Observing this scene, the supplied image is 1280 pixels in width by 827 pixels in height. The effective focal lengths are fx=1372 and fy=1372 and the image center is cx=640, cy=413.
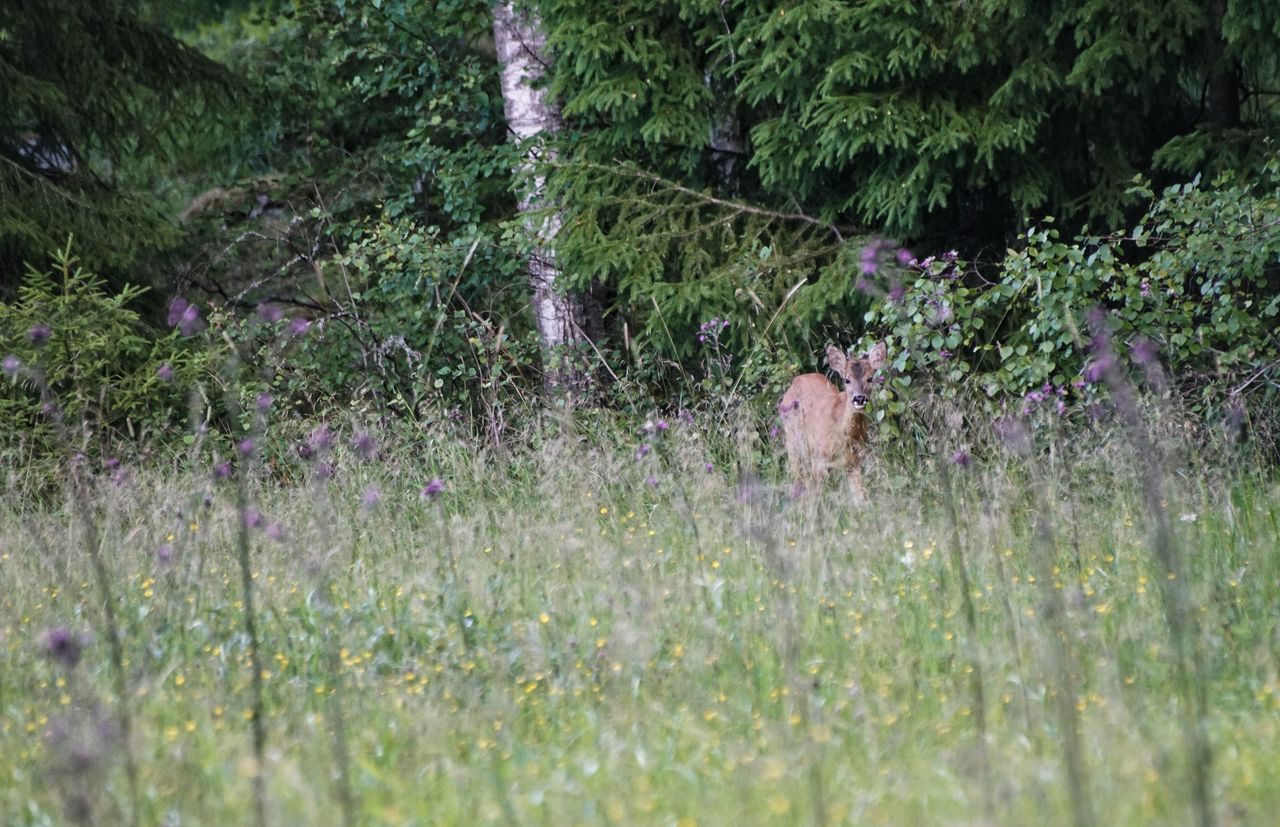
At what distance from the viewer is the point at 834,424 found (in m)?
6.79

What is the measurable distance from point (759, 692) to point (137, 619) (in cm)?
230

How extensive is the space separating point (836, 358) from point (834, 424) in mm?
334

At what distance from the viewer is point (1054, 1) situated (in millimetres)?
6715

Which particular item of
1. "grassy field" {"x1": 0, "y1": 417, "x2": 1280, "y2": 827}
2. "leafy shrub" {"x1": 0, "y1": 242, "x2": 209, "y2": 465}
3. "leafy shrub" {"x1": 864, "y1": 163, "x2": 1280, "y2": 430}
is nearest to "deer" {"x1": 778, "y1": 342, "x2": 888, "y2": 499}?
"leafy shrub" {"x1": 864, "y1": 163, "x2": 1280, "y2": 430}

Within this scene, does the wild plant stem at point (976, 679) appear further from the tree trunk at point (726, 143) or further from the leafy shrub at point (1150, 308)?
the tree trunk at point (726, 143)

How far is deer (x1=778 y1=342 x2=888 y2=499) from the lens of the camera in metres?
6.66

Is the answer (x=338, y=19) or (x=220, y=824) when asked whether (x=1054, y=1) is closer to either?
(x=220, y=824)

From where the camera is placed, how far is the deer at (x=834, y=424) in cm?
666

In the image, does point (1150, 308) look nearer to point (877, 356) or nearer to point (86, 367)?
point (877, 356)

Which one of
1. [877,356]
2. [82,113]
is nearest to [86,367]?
[82,113]

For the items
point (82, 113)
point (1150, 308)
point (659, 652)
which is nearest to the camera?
point (659, 652)

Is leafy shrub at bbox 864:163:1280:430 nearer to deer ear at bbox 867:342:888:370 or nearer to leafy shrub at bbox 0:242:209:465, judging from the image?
deer ear at bbox 867:342:888:370

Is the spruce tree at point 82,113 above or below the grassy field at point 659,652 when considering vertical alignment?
above

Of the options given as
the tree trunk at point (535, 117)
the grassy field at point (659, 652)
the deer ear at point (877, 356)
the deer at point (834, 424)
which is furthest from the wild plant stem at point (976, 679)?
the tree trunk at point (535, 117)
